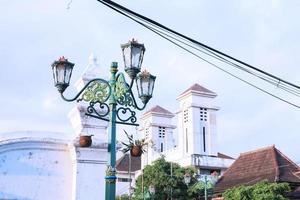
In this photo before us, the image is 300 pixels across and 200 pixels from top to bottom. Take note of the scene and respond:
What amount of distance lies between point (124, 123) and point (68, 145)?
1.67m

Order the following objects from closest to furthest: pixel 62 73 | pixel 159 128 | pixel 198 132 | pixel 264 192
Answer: pixel 62 73, pixel 264 192, pixel 198 132, pixel 159 128

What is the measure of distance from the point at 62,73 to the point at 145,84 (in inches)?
42.3

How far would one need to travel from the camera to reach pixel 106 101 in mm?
6855

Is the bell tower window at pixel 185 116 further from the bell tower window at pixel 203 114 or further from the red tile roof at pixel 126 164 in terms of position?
the red tile roof at pixel 126 164

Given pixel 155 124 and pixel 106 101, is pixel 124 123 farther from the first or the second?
pixel 155 124

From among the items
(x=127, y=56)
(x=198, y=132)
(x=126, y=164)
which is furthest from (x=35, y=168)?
(x=126, y=164)

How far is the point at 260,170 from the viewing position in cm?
2555

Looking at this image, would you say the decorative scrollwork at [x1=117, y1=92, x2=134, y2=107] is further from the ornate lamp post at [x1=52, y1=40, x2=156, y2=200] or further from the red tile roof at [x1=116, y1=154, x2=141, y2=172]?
the red tile roof at [x1=116, y1=154, x2=141, y2=172]

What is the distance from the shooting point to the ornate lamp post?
6.36 metres

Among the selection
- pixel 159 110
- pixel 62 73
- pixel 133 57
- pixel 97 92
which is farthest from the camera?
pixel 159 110

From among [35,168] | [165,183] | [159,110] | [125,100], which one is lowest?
[35,168]

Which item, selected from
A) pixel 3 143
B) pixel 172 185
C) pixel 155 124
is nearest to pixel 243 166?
pixel 172 185

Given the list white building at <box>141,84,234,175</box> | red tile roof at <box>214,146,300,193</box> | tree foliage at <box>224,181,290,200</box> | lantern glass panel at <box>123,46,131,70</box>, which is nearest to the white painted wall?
lantern glass panel at <box>123,46,131,70</box>

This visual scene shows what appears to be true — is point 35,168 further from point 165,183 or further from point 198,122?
point 198,122
